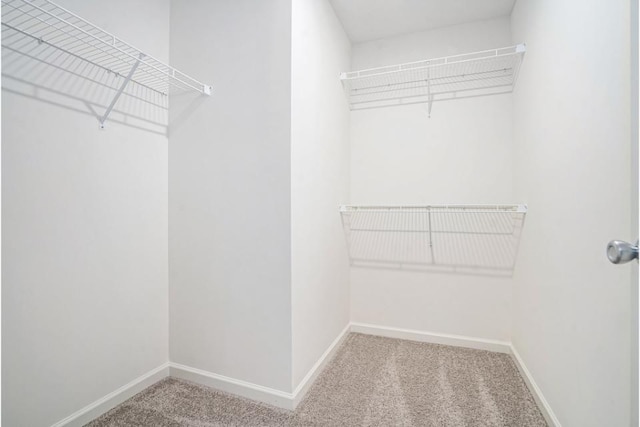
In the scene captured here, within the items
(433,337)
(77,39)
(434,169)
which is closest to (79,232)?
(77,39)

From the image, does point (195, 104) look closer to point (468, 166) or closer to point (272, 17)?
point (272, 17)

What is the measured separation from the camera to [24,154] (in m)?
1.27

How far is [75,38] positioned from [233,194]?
0.99 metres

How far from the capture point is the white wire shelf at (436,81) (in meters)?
2.28

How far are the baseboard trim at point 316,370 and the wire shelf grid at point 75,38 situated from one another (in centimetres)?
175

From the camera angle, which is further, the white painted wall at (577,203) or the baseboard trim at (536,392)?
the baseboard trim at (536,392)

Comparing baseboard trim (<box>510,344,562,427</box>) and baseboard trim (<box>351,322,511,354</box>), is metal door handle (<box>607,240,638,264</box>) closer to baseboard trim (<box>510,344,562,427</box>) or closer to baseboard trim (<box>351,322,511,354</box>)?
baseboard trim (<box>510,344,562,427</box>)

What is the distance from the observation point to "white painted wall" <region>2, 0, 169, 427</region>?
1.26 meters

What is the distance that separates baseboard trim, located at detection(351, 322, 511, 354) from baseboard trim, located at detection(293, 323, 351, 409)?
0.19 metres

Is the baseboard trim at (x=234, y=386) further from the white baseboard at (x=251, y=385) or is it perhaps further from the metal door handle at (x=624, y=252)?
the metal door handle at (x=624, y=252)

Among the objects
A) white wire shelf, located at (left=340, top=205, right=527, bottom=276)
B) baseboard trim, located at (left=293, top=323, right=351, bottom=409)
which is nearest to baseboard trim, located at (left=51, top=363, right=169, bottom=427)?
baseboard trim, located at (left=293, top=323, right=351, bottom=409)

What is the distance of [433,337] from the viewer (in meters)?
2.42

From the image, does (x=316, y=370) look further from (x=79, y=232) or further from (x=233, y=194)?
(x=79, y=232)

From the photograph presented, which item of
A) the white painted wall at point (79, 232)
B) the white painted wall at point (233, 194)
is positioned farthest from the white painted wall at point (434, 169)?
the white painted wall at point (79, 232)
